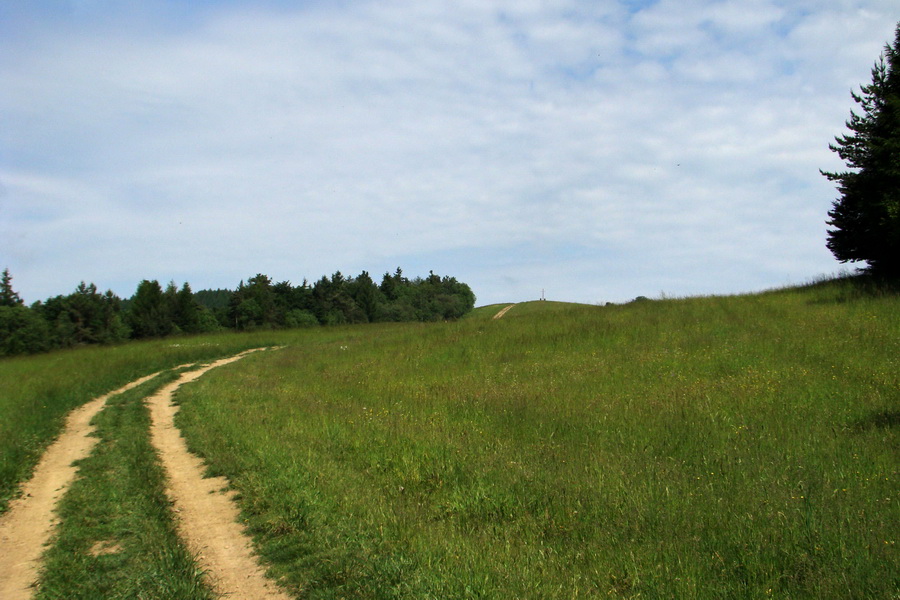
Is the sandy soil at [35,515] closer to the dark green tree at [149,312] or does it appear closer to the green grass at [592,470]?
the green grass at [592,470]

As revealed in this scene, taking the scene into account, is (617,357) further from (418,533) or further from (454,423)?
(418,533)

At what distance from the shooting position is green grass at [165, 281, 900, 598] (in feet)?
17.2

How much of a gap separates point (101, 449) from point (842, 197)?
34199mm

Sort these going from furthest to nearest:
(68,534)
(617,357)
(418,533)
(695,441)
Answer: (617,357) → (695,441) → (68,534) → (418,533)

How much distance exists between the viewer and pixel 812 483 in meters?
7.14

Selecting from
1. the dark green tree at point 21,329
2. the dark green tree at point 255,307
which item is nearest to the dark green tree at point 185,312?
the dark green tree at point 255,307

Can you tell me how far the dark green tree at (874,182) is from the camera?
24000mm

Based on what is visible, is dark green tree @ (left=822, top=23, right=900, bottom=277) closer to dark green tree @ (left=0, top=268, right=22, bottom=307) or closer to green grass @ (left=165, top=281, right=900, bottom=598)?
green grass @ (left=165, top=281, right=900, bottom=598)

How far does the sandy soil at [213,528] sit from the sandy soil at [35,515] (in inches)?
56.6

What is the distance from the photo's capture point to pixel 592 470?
813 cm

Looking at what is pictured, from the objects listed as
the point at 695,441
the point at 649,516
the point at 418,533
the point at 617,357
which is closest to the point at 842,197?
the point at 617,357

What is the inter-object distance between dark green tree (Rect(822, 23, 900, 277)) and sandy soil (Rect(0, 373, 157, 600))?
90.9 ft

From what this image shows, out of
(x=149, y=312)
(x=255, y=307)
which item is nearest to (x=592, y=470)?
(x=149, y=312)

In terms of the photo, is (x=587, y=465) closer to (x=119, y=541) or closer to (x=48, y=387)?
(x=119, y=541)
